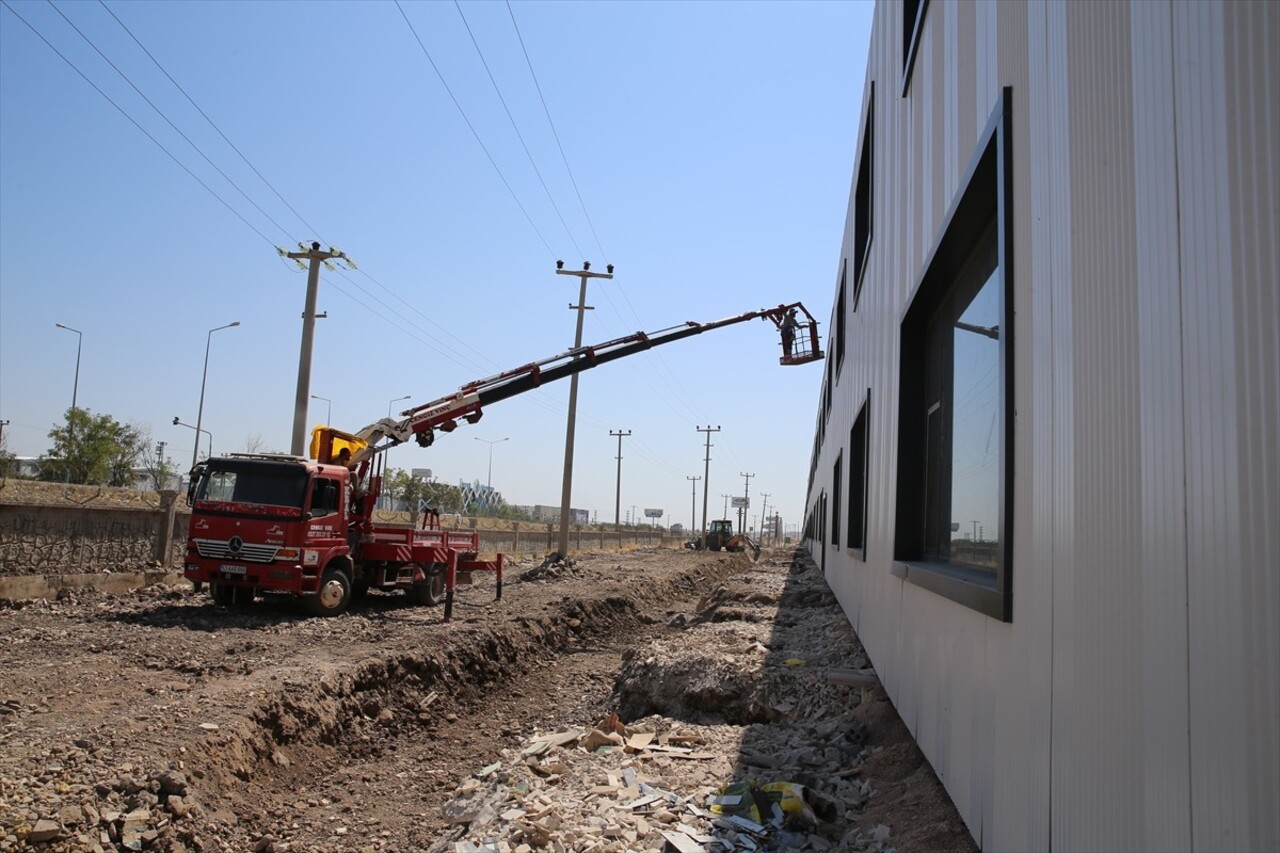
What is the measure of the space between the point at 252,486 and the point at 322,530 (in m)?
1.32

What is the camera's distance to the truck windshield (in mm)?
15180

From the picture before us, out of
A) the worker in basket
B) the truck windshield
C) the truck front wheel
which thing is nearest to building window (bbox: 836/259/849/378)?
the worker in basket

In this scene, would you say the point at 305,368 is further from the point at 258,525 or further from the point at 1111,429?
the point at 1111,429

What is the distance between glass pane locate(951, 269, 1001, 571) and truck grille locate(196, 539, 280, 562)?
489 inches

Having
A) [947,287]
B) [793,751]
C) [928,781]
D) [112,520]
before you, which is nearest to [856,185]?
[947,287]

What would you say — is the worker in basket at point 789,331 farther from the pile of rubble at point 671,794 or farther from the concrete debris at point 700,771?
the pile of rubble at point 671,794

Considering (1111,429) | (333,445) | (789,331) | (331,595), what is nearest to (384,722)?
(331,595)

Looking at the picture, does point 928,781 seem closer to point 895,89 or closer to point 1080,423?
point 1080,423

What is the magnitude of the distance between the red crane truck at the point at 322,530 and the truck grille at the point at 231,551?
2cm

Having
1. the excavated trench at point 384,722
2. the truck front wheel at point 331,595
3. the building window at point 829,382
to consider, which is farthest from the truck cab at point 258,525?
the building window at point 829,382

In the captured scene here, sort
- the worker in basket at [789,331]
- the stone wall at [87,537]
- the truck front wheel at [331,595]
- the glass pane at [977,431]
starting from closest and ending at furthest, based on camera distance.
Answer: the glass pane at [977,431] < the truck front wheel at [331,595] < the stone wall at [87,537] < the worker in basket at [789,331]

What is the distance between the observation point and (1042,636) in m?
2.85

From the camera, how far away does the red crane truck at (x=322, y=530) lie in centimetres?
1497

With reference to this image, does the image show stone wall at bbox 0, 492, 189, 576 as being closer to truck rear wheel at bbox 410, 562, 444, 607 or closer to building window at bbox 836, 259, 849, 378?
truck rear wheel at bbox 410, 562, 444, 607
